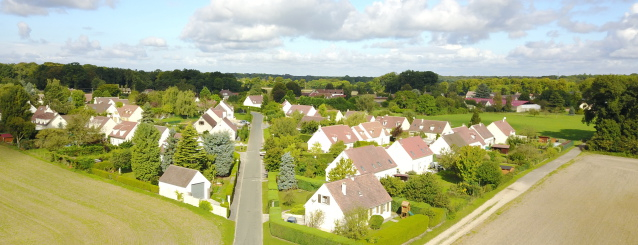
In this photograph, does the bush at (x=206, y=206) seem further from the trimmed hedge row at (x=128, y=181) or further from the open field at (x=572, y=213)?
the open field at (x=572, y=213)

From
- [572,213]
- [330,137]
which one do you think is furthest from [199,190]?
[572,213]

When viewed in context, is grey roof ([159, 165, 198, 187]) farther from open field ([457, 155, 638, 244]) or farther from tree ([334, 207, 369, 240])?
open field ([457, 155, 638, 244])

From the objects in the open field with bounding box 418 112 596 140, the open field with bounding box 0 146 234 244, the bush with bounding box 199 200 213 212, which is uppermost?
the open field with bounding box 418 112 596 140

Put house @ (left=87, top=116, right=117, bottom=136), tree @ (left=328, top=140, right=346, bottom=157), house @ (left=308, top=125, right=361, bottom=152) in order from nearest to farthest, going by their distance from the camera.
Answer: tree @ (left=328, top=140, right=346, bottom=157) → house @ (left=308, top=125, right=361, bottom=152) → house @ (left=87, top=116, right=117, bottom=136)

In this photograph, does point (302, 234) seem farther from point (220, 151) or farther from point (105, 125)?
point (105, 125)

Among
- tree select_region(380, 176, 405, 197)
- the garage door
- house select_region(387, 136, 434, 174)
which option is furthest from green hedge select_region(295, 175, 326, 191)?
house select_region(387, 136, 434, 174)

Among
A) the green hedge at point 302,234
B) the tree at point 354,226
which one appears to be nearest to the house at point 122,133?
the green hedge at point 302,234

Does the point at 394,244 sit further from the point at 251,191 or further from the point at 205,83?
the point at 205,83
